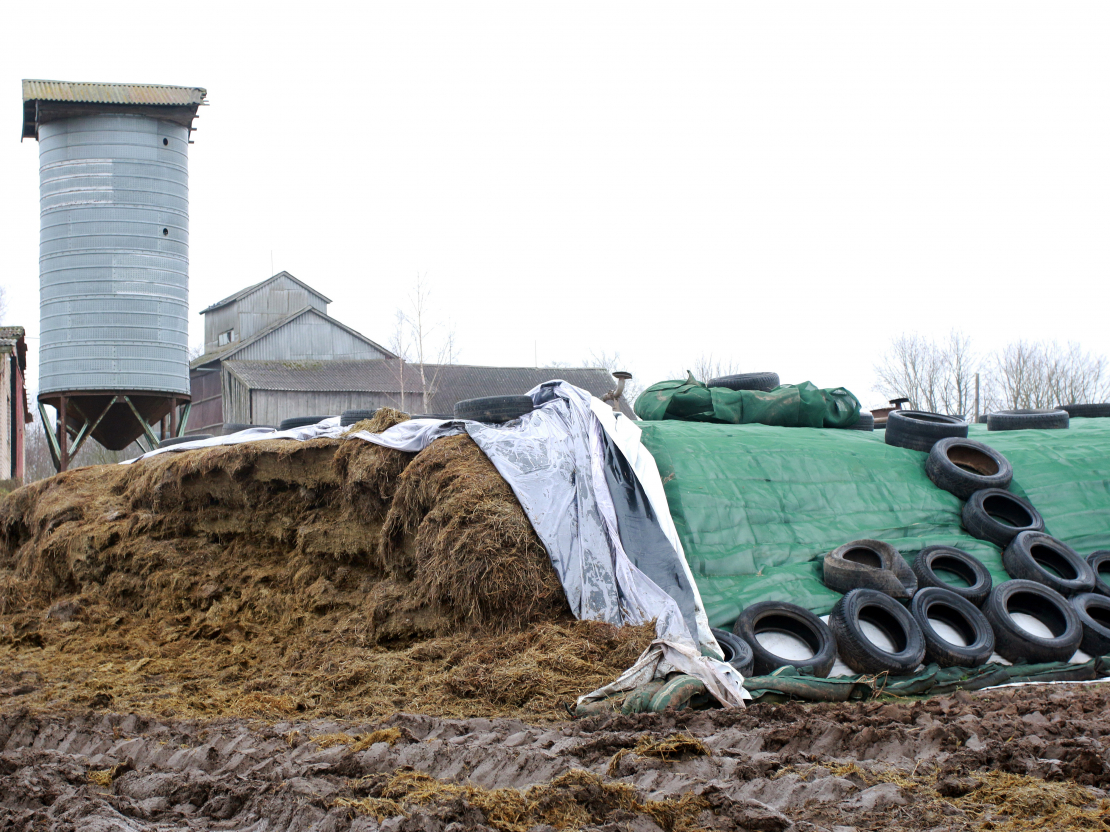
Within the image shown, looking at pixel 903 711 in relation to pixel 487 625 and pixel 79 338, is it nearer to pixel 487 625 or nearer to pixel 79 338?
pixel 487 625

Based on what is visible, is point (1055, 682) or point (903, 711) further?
point (1055, 682)

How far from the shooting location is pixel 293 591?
8.51m

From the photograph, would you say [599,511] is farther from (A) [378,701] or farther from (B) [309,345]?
(B) [309,345]

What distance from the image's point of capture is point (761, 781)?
3.64m

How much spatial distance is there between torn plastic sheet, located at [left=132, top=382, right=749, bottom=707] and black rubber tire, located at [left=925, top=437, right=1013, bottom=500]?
3.60 meters

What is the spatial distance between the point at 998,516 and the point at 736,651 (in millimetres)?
4254

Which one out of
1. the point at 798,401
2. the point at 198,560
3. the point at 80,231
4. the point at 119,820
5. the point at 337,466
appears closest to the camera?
the point at 119,820

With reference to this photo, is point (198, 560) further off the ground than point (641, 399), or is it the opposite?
point (641, 399)

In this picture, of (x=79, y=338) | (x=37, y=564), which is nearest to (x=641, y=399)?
(x=37, y=564)

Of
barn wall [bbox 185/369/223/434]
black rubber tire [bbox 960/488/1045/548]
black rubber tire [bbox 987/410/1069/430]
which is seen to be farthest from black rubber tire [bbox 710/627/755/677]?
barn wall [bbox 185/369/223/434]

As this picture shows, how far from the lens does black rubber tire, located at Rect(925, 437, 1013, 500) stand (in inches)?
368

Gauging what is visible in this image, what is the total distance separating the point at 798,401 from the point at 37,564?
8995 mm

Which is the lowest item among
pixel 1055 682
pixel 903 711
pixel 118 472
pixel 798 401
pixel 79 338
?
pixel 1055 682

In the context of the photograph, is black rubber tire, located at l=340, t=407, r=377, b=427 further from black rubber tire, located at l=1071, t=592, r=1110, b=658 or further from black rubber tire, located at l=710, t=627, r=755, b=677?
black rubber tire, located at l=1071, t=592, r=1110, b=658
